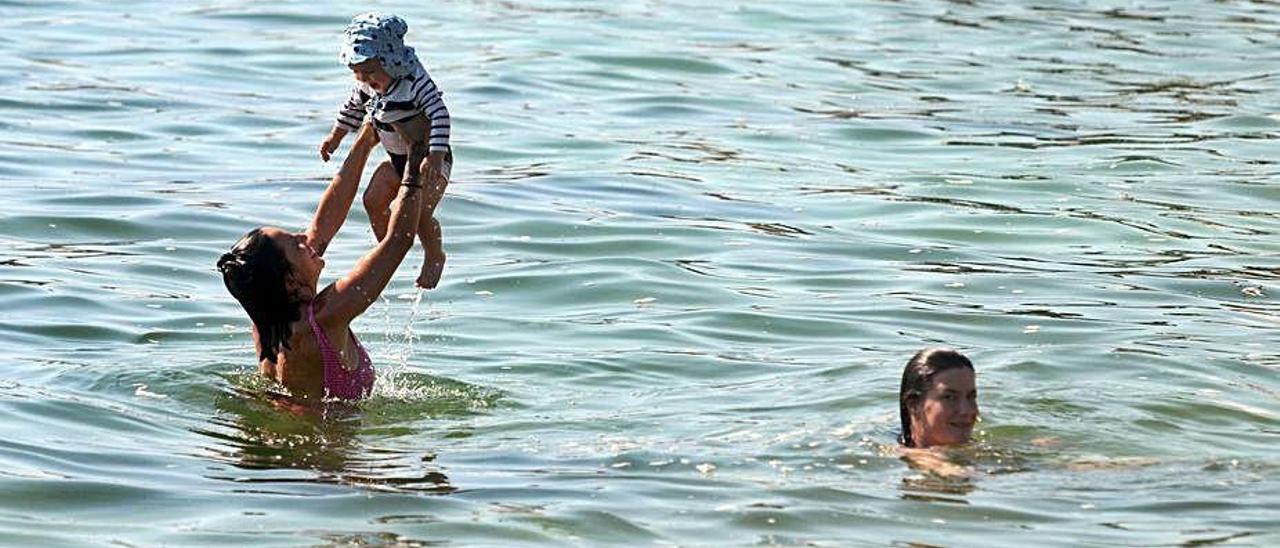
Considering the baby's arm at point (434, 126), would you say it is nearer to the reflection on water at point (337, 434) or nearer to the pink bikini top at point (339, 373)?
the pink bikini top at point (339, 373)

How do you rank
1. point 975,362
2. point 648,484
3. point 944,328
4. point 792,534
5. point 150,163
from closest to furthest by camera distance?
point 792,534
point 648,484
point 975,362
point 944,328
point 150,163

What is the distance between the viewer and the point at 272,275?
9.26 m

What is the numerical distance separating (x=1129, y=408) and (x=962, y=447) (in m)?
1.22

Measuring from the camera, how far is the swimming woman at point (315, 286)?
29.8ft

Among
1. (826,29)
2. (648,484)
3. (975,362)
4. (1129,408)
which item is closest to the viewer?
(648,484)

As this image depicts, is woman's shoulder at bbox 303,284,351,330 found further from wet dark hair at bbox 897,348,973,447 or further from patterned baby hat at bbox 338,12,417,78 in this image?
wet dark hair at bbox 897,348,973,447

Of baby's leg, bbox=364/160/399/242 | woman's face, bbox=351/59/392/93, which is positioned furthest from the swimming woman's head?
woman's face, bbox=351/59/392/93

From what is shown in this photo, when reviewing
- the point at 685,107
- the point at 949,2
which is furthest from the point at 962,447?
the point at 949,2

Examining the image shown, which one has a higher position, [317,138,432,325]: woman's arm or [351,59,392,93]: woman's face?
[351,59,392,93]: woman's face

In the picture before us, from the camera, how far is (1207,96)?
61.5 feet

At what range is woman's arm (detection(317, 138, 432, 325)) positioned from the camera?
894 centimetres

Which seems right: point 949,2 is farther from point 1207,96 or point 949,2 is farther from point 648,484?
point 648,484

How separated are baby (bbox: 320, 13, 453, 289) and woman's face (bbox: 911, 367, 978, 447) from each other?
1832 millimetres

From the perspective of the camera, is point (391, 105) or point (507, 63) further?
point (507, 63)
